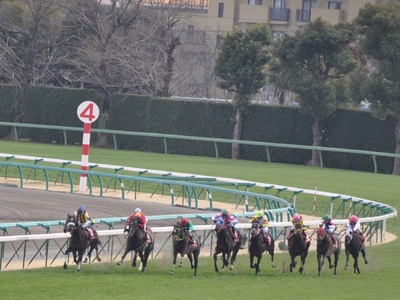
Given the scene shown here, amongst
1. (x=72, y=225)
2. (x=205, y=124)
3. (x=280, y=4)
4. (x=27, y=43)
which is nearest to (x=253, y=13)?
(x=280, y=4)

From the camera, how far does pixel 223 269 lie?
556 inches

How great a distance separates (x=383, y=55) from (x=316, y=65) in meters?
2.66

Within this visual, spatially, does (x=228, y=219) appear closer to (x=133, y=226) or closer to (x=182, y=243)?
(x=182, y=243)

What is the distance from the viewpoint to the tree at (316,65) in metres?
35.4

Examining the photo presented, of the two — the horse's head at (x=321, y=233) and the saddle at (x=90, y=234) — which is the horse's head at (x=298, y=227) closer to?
the horse's head at (x=321, y=233)

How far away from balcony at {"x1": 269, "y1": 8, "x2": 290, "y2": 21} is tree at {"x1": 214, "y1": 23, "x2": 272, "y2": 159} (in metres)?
25.5

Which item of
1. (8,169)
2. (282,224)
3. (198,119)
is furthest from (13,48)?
(282,224)

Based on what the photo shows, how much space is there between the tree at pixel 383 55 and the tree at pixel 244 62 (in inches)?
159

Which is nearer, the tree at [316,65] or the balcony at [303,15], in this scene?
the tree at [316,65]

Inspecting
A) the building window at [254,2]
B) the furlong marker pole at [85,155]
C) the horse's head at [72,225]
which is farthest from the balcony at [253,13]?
the horse's head at [72,225]

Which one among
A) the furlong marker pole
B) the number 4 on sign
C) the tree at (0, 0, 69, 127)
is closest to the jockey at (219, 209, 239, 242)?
the furlong marker pole

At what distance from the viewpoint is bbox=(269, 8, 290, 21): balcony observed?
62866 mm

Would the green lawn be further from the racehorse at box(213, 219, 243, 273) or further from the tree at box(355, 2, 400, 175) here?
the tree at box(355, 2, 400, 175)

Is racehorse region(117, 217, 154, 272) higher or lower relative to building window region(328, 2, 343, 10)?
lower
